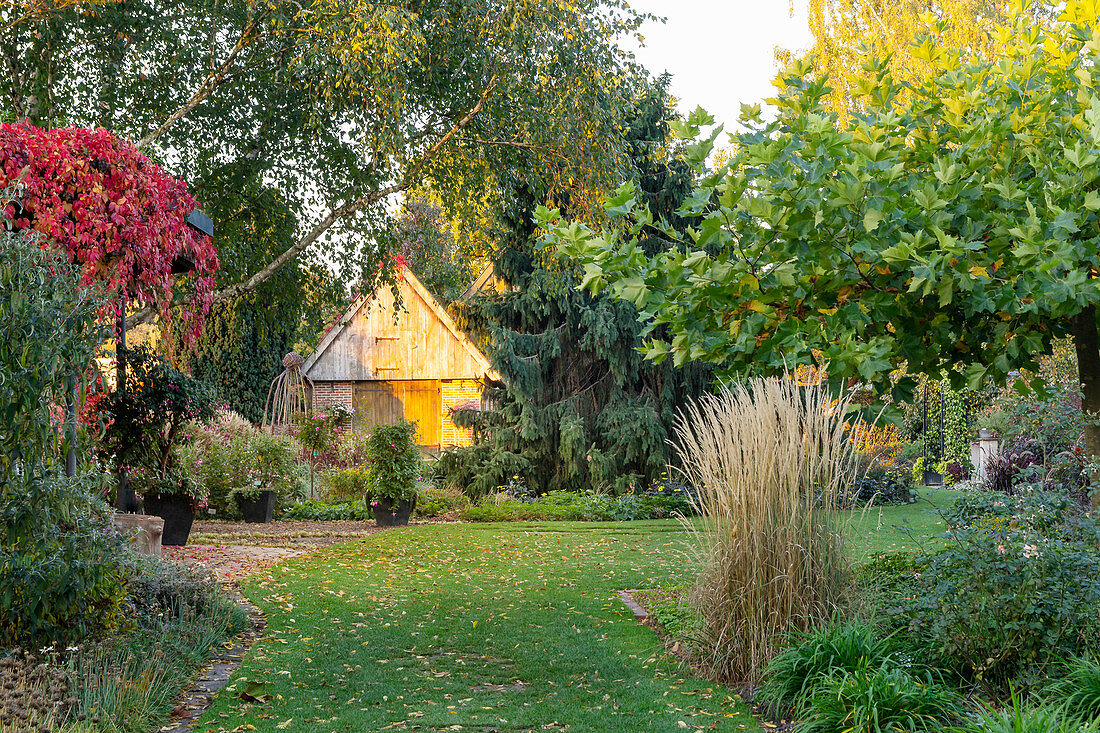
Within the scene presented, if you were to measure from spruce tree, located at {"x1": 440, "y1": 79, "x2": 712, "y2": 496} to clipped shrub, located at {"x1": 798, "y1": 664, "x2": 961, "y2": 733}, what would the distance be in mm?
10352

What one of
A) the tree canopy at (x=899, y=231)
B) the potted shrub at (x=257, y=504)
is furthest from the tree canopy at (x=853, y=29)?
the tree canopy at (x=899, y=231)

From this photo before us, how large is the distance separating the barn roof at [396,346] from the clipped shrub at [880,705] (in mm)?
15472

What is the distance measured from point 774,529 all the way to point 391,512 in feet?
29.2

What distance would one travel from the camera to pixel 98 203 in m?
5.79

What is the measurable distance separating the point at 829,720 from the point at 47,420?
346cm

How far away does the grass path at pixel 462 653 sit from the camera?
3910 millimetres

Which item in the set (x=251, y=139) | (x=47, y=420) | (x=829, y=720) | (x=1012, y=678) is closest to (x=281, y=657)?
(x=47, y=420)

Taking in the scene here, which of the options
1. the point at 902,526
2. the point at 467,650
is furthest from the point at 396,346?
the point at 467,650

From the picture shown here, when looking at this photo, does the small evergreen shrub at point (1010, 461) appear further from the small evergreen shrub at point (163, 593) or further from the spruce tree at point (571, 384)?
the small evergreen shrub at point (163, 593)

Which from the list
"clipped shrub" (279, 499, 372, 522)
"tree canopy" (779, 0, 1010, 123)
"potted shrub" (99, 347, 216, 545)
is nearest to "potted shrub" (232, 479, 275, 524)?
"clipped shrub" (279, 499, 372, 522)

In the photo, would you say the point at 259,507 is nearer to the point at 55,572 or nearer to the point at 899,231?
the point at 55,572

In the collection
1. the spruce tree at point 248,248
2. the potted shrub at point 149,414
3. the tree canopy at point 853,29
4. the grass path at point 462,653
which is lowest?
the grass path at point 462,653

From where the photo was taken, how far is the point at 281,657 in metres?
4.89

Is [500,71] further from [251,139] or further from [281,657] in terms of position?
[281,657]
